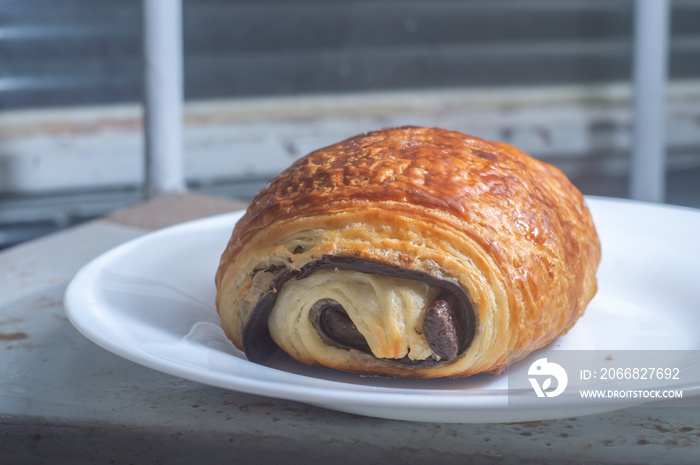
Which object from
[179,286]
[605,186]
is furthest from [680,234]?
[605,186]

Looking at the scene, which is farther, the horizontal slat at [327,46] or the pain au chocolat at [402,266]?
the horizontal slat at [327,46]

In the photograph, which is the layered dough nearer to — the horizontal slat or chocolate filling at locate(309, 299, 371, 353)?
chocolate filling at locate(309, 299, 371, 353)

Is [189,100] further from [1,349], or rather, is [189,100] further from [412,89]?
[1,349]
